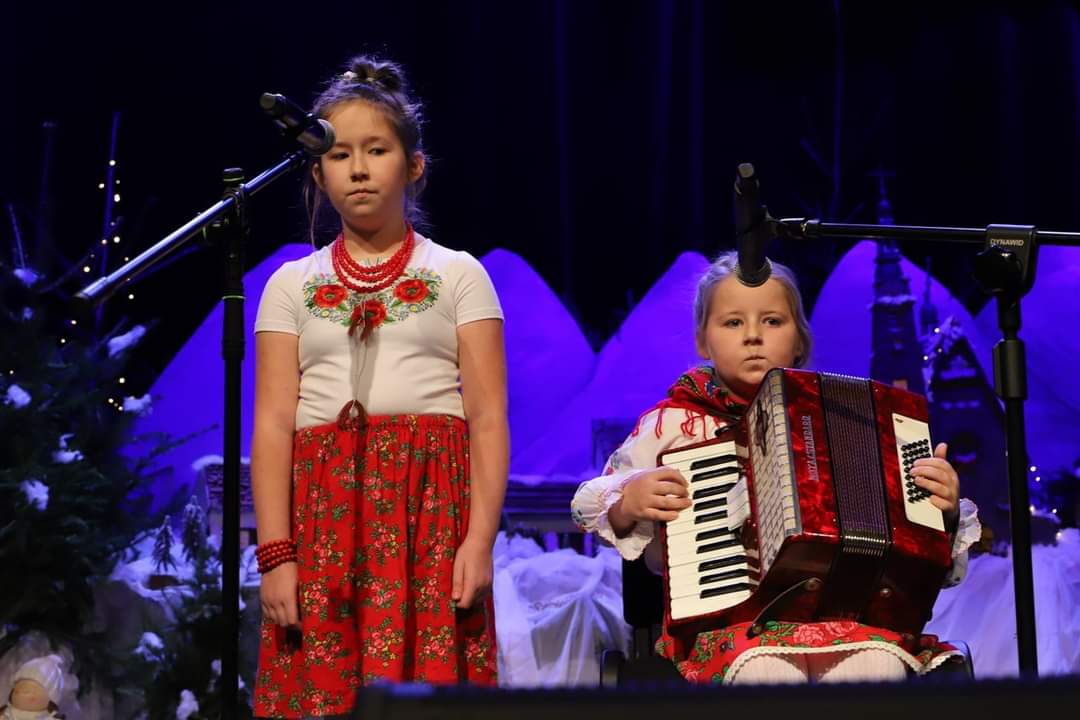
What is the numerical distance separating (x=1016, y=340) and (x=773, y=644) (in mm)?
638

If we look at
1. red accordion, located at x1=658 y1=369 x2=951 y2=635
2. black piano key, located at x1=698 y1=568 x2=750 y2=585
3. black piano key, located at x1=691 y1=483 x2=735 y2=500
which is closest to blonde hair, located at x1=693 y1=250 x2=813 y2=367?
red accordion, located at x1=658 y1=369 x2=951 y2=635

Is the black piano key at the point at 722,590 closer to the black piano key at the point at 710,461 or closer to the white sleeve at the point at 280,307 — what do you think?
the black piano key at the point at 710,461

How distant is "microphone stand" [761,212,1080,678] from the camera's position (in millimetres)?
2010

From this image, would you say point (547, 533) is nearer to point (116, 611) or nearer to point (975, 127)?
point (116, 611)

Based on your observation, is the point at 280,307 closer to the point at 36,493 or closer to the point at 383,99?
the point at 383,99

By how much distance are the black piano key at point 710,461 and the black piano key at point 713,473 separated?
0.5 inches

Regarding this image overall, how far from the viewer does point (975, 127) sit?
4.10m

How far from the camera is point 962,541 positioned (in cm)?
223

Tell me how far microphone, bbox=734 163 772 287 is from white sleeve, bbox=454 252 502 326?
51cm

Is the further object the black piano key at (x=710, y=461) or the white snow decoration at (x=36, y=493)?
the white snow decoration at (x=36, y=493)

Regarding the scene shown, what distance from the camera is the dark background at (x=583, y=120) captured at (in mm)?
4055

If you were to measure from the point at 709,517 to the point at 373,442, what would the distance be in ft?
2.01

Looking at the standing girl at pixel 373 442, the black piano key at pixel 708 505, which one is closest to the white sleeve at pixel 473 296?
the standing girl at pixel 373 442

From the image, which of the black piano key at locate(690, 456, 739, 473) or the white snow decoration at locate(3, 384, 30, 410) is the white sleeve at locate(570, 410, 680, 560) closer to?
the black piano key at locate(690, 456, 739, 473)
